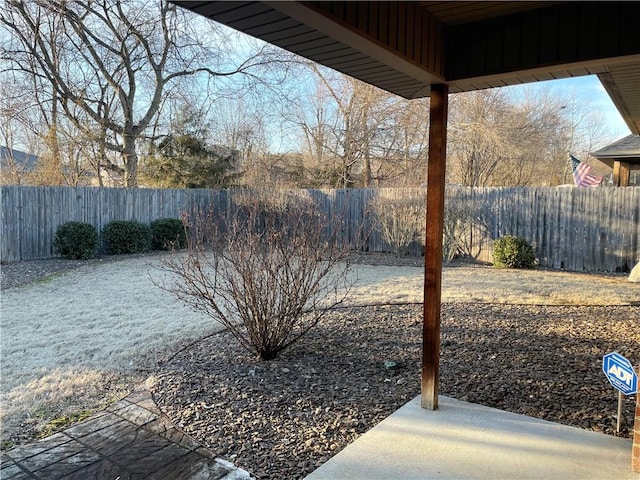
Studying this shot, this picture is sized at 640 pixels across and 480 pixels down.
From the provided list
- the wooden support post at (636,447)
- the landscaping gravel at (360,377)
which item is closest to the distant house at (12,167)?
the landscaping gravel at (360,377)

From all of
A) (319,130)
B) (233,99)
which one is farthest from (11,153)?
(319,130)

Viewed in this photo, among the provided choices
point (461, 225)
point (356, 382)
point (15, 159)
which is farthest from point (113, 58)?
point (356, 382)

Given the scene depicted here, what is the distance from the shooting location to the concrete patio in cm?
226

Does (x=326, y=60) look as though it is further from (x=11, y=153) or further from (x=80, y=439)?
(x=11, y=153)

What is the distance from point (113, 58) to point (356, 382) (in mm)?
15380

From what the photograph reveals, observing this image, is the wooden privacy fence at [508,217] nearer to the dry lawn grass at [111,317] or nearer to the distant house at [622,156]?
the dry lawn grass at [111,317]

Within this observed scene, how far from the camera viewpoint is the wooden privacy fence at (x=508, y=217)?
30.3 ft

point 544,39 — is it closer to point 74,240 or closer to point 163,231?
point 74,240

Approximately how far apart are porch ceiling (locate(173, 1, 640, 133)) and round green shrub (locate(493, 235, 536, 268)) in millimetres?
7051

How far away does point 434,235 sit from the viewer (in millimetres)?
2895

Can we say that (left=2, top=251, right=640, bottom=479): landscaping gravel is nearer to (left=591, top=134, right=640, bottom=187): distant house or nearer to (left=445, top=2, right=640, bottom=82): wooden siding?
(left=445, top=2, right=640, bottom=82): wooden siding

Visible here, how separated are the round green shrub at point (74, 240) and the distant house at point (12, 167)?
15.7 ft

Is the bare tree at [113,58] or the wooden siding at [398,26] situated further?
the bare tree at [113,58]

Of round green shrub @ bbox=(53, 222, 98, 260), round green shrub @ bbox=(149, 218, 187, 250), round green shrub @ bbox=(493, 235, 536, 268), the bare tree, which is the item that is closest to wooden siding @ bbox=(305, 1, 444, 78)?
round green shrub @ bbox=(493, 235, 536, 268)
